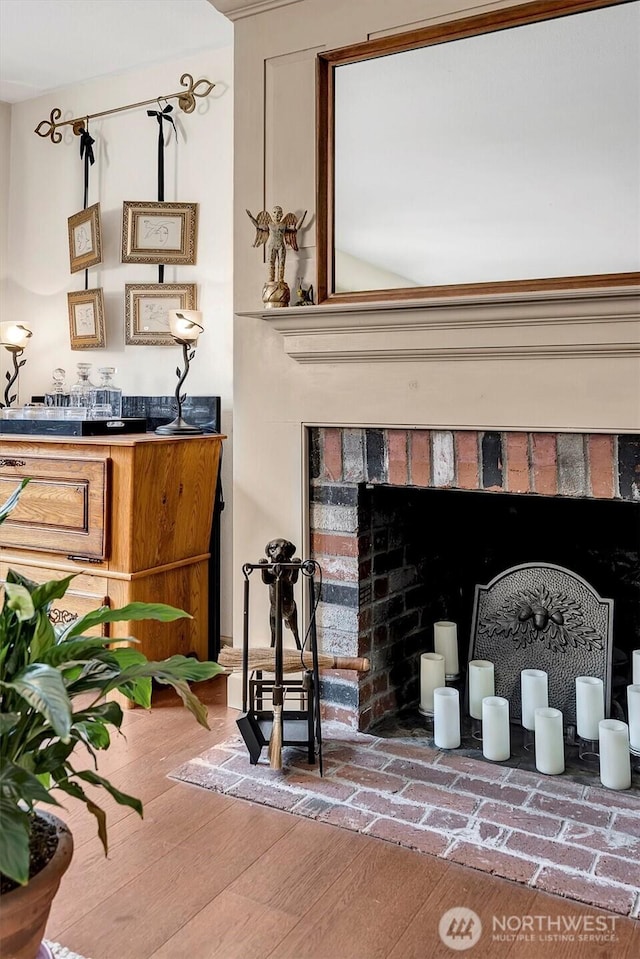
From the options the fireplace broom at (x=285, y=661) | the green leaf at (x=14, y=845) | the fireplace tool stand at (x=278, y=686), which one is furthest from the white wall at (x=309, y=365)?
the green leaf at (x=14, y=845)

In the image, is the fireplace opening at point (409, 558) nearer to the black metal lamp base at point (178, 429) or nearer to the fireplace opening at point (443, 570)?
the fireplace opening at point (443, 570)

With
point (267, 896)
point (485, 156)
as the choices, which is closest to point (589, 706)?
point (267, 896)

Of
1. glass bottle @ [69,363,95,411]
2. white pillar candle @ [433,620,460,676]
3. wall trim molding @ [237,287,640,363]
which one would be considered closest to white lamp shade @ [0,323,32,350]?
glass bottle @ [69,363,95,411]

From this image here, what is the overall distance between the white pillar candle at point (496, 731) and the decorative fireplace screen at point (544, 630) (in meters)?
0.29

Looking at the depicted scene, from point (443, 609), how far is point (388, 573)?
388 millimetres

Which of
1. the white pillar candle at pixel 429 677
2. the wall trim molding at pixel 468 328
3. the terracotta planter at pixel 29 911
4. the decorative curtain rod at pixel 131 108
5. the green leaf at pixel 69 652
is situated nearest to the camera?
the terracotta planter at pixel 29 911

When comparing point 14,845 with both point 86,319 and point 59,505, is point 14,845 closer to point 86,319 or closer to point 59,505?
point 59,505

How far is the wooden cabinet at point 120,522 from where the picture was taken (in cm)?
263

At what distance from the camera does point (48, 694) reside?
0.89m

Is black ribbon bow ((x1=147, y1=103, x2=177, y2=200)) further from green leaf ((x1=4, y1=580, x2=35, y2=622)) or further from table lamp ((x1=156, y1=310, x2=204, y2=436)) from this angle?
green leaf ((x1=4, y1=580, x2=35, y2=622))

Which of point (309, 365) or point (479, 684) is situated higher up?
point (309, 365)

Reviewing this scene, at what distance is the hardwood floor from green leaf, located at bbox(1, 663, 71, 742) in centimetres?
75

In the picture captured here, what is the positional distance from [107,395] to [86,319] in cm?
53

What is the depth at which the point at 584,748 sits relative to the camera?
7.32ft
